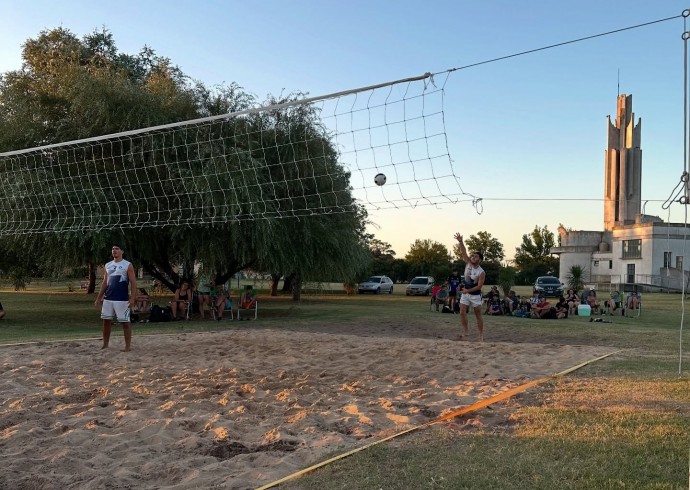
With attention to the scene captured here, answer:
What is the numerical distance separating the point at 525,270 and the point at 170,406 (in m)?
62.3

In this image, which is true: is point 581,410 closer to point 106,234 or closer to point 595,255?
point 106,234

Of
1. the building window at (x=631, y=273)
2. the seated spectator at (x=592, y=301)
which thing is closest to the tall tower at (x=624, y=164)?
the building window at (x=631, y=273)

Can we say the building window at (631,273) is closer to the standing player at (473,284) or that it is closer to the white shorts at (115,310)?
the standing player at (473,284)

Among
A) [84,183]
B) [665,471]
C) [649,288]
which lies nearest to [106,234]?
[84,183]

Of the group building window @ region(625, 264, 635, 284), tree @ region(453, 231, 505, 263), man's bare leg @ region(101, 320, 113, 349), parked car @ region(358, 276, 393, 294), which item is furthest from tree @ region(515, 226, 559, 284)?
man's bare leg @ region(101, 320, 113, 349)

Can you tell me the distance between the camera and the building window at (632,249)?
1903 inches

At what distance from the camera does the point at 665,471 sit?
3.40 meters

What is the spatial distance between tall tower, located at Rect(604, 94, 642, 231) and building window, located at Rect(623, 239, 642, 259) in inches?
304

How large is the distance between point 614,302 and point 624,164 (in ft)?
139

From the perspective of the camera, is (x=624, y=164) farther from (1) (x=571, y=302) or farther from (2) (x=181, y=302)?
(2) (x=181, y=302)

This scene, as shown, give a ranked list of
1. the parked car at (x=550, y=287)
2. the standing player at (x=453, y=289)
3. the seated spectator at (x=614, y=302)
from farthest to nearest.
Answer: the parked car at (x=550, y=287) < the seated spectator at (x=614, y=302) < the standing player at (x=453, y=289)

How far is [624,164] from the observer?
190 ft

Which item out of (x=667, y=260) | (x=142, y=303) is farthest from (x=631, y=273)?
(x=142, y=303)

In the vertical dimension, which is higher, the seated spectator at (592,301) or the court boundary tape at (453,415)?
the seated spectator at (592,301)
